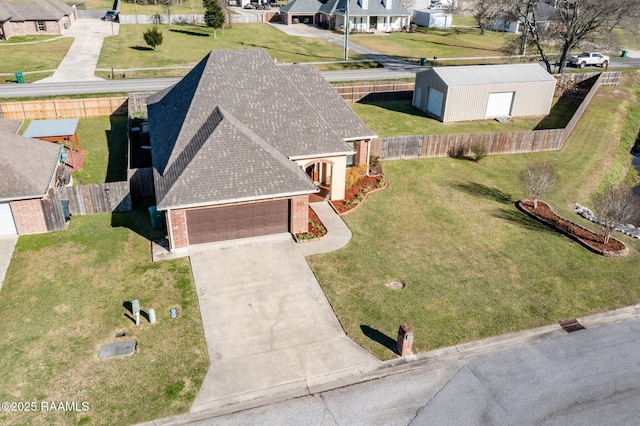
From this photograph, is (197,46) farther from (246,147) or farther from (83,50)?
(246,147)

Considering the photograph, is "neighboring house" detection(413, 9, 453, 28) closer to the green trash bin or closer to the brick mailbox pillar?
the green trash bin

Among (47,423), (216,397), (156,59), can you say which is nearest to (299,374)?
(216,397)

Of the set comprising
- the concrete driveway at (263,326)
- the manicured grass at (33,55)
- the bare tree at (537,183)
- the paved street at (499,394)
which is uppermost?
the manicured grass at (33,55)

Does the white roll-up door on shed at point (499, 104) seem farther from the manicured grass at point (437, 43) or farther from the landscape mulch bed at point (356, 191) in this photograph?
the manicured grass at point (437, 43)

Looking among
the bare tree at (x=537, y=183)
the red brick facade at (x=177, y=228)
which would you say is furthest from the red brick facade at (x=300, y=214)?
the bare tree at (x=537, y=183)

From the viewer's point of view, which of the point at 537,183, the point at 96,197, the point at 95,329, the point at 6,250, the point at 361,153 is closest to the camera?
the point at 95,329

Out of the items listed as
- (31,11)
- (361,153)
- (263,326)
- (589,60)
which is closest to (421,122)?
(361,153)

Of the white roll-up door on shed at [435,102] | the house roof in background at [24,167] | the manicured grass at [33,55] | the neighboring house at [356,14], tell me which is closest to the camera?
the house roof in background at [24,167]
